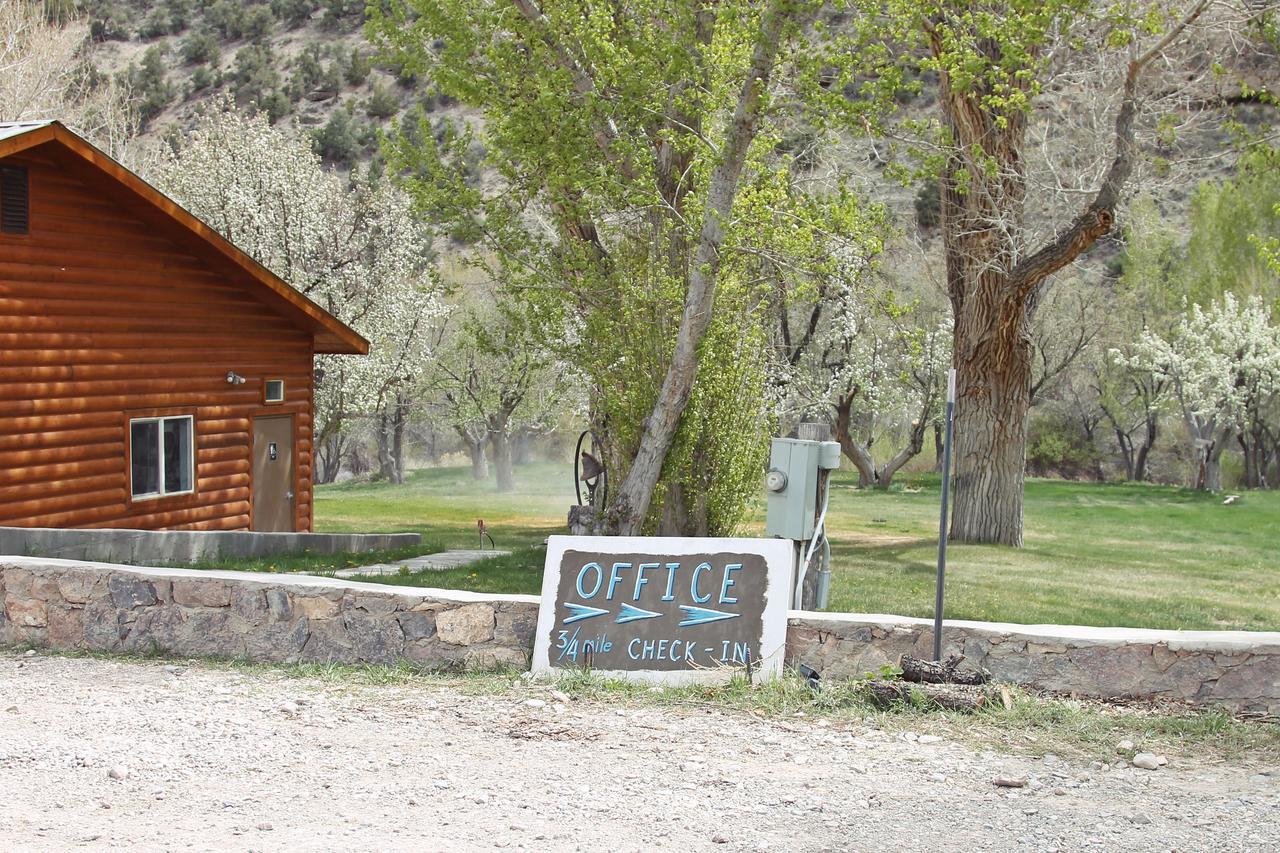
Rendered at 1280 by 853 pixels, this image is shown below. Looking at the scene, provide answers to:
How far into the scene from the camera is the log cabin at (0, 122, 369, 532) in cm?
1432

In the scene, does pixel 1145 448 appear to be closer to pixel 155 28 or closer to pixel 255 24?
pixel 255 24

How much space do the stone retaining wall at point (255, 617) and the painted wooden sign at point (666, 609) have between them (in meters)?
0.27

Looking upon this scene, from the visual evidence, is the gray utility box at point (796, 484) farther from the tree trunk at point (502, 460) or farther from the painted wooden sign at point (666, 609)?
the tree trunk at point (502, 460)

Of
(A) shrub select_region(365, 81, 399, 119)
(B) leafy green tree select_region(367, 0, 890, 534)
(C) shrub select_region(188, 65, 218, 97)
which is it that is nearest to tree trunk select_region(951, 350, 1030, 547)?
(B) leafy green tree select_region(367, 0, 890, 534)

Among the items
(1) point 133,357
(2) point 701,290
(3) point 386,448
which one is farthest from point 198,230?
(3) point 386,448

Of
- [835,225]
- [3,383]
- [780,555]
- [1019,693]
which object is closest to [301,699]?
[780,555]

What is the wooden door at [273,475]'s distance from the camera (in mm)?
18516

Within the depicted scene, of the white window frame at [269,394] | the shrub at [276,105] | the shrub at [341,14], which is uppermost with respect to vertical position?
the shrub at [341,14]

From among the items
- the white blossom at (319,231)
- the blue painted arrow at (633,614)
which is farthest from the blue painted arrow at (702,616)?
the white blossom at (319,231)

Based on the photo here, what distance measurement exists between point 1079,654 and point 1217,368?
109ft

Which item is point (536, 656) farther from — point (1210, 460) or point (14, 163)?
point (1210, 460)

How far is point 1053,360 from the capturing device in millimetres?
41688

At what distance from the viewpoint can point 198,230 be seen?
1595 centimetres

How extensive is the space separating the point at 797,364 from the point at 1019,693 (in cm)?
2508
